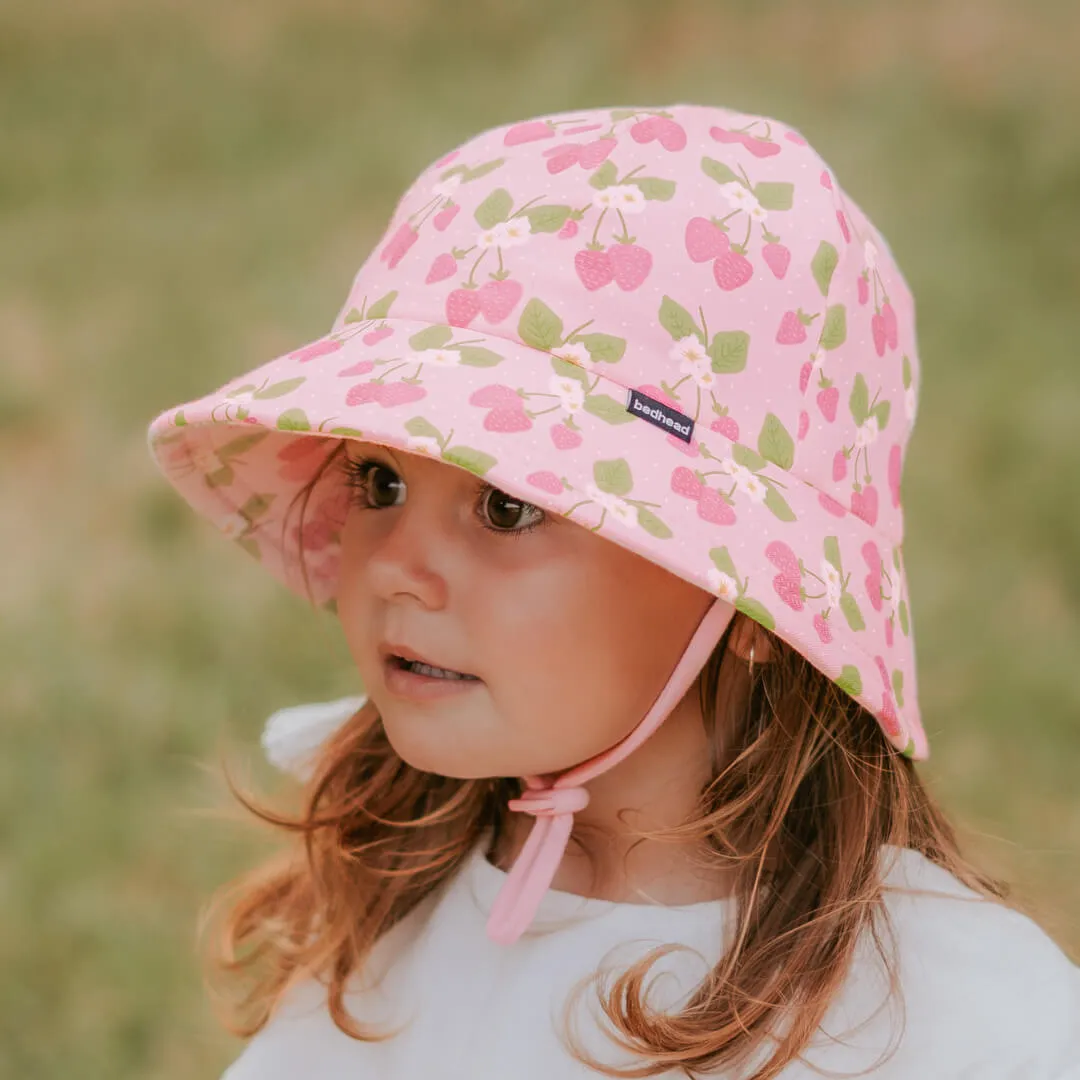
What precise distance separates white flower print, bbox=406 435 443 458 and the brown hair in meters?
0.32

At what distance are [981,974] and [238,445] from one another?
2.53 ft

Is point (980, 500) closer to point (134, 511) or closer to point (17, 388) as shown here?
point (134, 511)

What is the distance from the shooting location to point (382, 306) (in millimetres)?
1142

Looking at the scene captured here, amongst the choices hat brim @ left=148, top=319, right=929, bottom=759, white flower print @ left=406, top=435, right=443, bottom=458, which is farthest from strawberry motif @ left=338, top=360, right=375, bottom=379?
white flower print @ left=406, top=435, right=443, bottom=458

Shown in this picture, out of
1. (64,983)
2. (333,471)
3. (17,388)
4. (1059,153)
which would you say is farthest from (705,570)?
(1059,153)

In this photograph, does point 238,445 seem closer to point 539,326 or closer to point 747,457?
point 539,326

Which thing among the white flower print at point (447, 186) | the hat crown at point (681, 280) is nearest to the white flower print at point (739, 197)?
the hat crown at point (681, 280)

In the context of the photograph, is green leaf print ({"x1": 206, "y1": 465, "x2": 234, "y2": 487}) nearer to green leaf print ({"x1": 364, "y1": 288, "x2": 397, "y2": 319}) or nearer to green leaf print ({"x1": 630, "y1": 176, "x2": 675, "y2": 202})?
green leaf print ({"x1": 364, "y1": 288, "x2": 397, "y2": 319})

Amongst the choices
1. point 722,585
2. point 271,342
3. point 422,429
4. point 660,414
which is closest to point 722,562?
point 722,585

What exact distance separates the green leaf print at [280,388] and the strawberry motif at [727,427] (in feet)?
0.99

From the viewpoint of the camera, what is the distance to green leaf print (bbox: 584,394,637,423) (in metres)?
→ 1.03

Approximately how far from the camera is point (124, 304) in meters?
3.04

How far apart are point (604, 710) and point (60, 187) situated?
107 inches

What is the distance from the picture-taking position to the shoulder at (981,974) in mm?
1066
